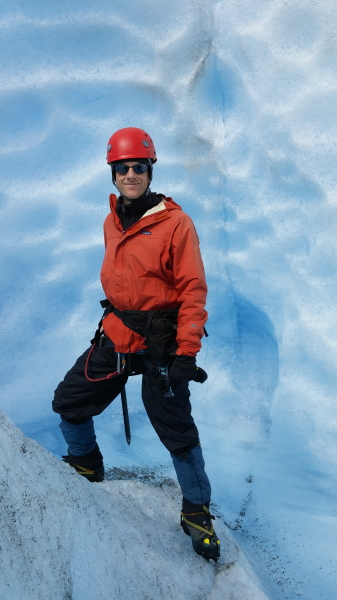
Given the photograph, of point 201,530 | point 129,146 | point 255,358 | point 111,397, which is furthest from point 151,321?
point 255,358

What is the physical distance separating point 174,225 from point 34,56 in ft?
7.48

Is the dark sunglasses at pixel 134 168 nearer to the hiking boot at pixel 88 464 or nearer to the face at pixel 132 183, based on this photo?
the face at pixel 132 183

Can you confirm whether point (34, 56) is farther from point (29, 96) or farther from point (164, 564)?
point (164, 564)

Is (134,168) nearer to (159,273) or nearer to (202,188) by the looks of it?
(159,273)

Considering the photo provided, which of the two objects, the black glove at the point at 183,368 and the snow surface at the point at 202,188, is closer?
the black glove at the point at 183,368

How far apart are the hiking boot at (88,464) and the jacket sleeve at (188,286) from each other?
92 cm

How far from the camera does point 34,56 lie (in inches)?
149

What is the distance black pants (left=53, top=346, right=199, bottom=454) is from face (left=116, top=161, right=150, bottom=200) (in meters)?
0.66

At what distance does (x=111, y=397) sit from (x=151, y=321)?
0.53 meters

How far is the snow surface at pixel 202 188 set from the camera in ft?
11.4

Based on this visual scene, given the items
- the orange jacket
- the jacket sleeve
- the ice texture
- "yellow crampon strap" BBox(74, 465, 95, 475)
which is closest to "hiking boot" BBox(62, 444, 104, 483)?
"yellow crampon strap" BBox(74, 465, 95, 475)

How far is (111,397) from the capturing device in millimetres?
2578

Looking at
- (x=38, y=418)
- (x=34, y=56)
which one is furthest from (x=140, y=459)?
(x=34, y=56)

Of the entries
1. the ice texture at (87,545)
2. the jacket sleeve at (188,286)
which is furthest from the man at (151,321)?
the ice texture at (87,545)
